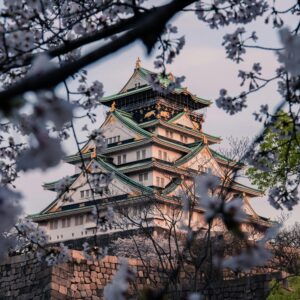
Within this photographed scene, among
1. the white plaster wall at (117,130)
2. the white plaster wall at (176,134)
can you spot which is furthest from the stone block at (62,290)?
the white plaster wall at (176,134)

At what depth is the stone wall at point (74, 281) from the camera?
10.7m

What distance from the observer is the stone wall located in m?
10.7

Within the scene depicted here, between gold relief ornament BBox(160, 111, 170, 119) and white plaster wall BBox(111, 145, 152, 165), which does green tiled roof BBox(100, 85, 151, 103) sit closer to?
gold relief ornament BBox(160, 111, 170, 119)

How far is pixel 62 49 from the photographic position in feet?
6.57

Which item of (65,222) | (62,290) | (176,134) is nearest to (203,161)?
(176,134)

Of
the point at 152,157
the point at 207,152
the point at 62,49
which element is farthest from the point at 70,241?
the point at 62,49


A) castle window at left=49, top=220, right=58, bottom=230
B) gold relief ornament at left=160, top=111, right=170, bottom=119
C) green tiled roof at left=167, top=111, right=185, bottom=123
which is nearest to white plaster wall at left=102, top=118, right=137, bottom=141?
green tiled roof at left=167, top=111, right=185, bottom=123

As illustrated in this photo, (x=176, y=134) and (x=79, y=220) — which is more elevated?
(x=176, y=134)

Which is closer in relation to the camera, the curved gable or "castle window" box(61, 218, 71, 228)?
the curved gable

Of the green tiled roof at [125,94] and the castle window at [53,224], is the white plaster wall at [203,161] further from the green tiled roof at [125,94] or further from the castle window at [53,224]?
the castle window at [53,224]

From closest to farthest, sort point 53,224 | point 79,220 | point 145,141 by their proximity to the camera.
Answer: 1. point 145,141
2. point 79,220
3. point 53,224

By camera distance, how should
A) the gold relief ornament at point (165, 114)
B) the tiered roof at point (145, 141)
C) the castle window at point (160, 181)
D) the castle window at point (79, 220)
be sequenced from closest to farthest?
the tiered roof at point (145, 141) < the castle window at point (160, 181) < the castle window at point (79, 220) < the gold relief ornament at point (165, 114)

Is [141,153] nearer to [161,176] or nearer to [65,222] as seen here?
[161,176]

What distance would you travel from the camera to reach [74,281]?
1152cm
